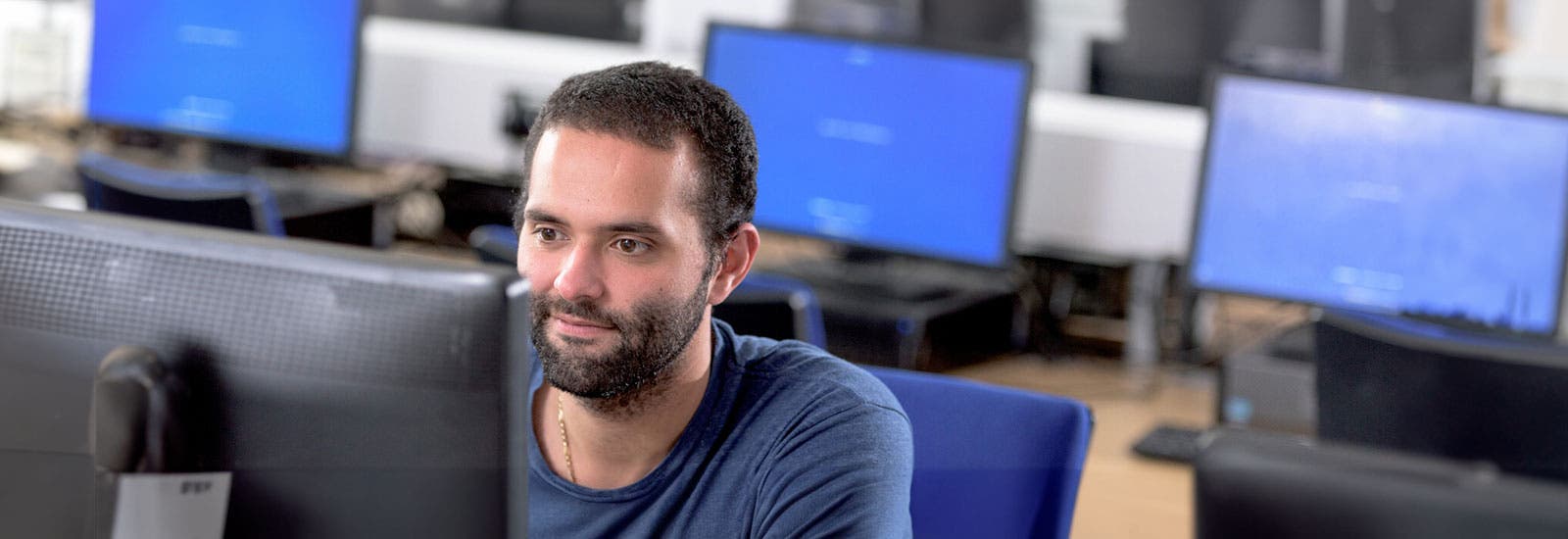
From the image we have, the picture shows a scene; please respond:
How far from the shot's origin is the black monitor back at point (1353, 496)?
0.64 m

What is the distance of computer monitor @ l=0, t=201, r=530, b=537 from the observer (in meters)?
0.83

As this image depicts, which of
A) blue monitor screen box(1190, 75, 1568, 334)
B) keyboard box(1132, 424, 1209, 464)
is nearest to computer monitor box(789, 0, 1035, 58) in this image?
blue monitor screen box(1190, 75, 1568, 334)

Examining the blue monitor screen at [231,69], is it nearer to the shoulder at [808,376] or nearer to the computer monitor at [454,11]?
the computer monitor at [454,11]

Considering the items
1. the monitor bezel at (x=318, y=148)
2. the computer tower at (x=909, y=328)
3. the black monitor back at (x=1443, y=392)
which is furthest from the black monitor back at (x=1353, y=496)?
the monitor bezel at (x=318, y=148)

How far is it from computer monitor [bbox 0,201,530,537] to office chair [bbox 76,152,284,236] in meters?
1.39

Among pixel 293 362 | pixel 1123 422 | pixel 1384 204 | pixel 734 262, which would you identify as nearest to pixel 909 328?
pixel 1123 422

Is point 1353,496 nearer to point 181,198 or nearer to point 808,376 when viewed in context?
point 808,376

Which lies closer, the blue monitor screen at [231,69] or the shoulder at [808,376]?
the shoulder at [808,376]

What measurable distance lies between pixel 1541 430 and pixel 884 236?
49.7 inches

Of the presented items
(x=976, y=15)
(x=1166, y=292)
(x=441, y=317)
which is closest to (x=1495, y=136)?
(x=1166, y=292)

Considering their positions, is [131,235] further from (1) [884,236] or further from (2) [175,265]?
(1) [884,236]

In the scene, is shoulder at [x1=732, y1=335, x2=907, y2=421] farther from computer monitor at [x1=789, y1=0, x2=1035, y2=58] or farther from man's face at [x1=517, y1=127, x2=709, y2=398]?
computer monitor at [x1=789, y1=0, x2=1035, y2=58]

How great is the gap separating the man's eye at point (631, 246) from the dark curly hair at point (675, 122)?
0.06 meters

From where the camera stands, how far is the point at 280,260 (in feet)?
2.80
